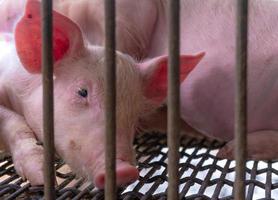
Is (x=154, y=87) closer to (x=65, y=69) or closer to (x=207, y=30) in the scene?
(x=65, y=69)

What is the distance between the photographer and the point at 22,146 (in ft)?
2.56

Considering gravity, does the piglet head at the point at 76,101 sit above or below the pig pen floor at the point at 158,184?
above

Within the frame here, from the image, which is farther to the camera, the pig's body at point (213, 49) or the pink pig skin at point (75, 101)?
the pig's body at point (213, 49)

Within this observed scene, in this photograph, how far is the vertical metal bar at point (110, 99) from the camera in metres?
0.50

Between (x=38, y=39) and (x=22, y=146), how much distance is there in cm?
18

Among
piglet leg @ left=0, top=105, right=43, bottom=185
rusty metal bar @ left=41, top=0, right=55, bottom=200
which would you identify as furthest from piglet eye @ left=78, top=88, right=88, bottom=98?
rusty metal bar @ left=41, top=0, right=55, bottom=200

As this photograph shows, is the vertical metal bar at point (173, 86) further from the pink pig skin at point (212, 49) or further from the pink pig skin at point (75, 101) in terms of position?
the pink pig skin at point (212, 49)

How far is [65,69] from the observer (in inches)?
31.3

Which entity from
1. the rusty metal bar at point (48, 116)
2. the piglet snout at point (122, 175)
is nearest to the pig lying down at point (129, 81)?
the piglet snout at point (122, 175)

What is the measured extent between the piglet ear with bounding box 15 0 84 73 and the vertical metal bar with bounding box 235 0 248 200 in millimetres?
325

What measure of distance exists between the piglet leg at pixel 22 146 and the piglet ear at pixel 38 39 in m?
0.12

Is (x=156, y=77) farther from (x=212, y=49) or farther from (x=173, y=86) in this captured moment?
(x=173, y=86)

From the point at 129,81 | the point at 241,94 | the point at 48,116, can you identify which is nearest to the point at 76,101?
the point at 129,81

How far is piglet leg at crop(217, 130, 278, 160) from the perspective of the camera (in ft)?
3.12
